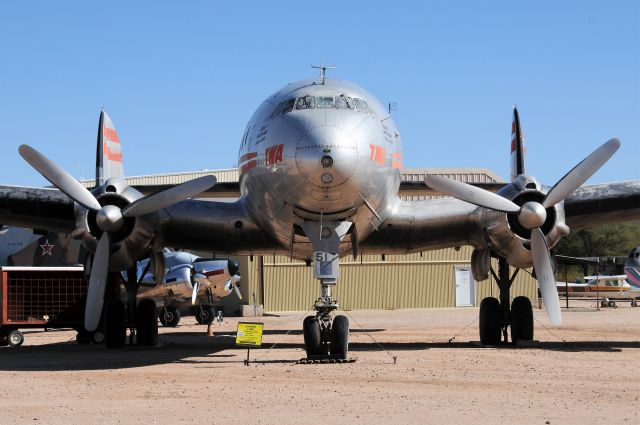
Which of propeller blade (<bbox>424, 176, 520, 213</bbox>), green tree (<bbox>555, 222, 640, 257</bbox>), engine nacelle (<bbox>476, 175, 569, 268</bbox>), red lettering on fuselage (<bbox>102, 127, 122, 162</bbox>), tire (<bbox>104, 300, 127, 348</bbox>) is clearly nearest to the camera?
propeller blade (<bbox>424, 176, 520, 213</bbox>)

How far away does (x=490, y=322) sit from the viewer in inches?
735

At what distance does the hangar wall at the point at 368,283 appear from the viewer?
149 feet

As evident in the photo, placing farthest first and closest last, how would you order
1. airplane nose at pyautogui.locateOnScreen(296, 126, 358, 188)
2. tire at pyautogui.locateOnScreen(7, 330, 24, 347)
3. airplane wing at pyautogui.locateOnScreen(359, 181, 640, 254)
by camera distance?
tire at pyautogui.locateOnScreen(7, 330, 24, 347) → airplane wing at pyautogui.locateOnScreen(359, 181, 640, 254) → airplane nose at pyautogui.locateOnScreen(296, 126, 358, 188)

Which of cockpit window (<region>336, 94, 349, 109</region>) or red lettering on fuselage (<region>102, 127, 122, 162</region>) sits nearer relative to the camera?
cockpit window (<region>336, 94, 349, 109</region>)

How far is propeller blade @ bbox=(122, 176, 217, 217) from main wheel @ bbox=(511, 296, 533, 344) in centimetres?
687

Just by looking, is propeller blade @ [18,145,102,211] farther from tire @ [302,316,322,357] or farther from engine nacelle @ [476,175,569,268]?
engine nacelle @ [476,175,569,268]

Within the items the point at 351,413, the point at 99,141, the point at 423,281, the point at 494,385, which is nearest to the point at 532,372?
the point at 494,385

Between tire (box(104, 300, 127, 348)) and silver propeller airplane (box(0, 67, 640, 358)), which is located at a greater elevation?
silver propeller airplane (box(0, 67, 640, 358))

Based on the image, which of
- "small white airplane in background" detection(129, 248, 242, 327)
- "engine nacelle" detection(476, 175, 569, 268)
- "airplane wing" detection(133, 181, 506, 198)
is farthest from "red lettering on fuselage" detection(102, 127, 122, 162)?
"small white airplane in background" detection(129, 248, 242, 327)

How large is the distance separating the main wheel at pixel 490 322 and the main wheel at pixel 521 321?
33 cm

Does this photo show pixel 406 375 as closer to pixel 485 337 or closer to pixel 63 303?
pixel 485 337

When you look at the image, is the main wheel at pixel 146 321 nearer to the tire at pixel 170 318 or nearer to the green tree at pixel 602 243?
the tire at pixel 170 318

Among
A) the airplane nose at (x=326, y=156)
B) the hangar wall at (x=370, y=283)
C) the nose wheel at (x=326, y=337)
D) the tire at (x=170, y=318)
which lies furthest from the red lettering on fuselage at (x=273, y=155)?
the hangar wall at (x=370, y=283)

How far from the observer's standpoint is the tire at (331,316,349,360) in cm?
1476
